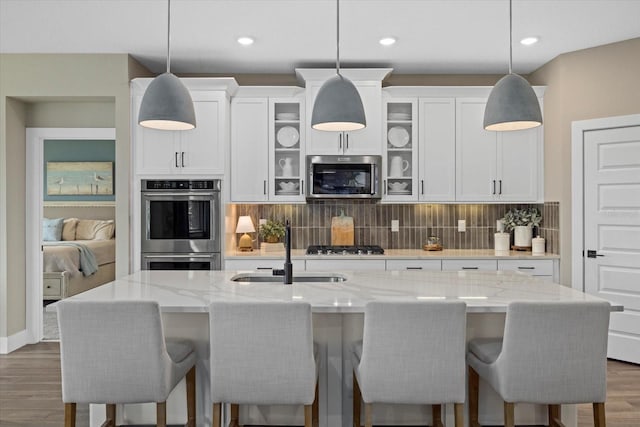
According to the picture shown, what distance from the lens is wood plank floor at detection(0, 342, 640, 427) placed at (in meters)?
2.96

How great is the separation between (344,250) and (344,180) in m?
0.65

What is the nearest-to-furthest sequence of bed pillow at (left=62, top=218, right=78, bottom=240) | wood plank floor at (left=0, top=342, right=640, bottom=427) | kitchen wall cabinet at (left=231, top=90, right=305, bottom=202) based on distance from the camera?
wood plank floor at (left=0, top=342, right=640, bottom=427)
kitchen wall cabinet at (left=231, top=90, right=305, bottom=202)
bed pillow at (left=62, top=218, right=78, bottom=240)

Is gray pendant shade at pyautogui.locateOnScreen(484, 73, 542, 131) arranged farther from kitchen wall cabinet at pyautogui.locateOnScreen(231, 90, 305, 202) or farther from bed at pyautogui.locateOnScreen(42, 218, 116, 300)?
bed at pyautogui.locateOnScreen(42, 218, 116, 300)

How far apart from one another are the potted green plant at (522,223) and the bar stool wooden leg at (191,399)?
3.48 meters

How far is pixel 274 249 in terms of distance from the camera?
4.76m

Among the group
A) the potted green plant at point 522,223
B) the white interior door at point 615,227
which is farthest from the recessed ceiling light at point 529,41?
the potted green plant at point 522,223

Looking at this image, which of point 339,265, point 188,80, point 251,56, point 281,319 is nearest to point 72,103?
point 188,80

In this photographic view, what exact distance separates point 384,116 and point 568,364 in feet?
10.1

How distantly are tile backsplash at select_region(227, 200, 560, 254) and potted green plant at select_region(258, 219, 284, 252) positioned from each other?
12cm

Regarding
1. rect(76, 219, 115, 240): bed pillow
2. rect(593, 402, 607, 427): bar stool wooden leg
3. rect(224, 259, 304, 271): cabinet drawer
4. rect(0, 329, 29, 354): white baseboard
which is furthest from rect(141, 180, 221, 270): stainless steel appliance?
rect(76, 219, 115, 240): bed pillow

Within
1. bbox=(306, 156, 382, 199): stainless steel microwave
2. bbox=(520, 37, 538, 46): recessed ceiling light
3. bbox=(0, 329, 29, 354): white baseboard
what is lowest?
bbox=(0, 329, 29, 354): white baseboard

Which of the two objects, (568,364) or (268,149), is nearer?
(568,364)

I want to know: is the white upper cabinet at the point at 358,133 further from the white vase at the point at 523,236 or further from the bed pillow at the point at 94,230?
the bed pillow at the point at 94,230

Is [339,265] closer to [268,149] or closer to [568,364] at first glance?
[268,149]
